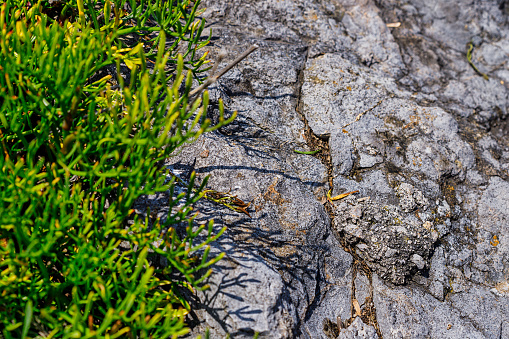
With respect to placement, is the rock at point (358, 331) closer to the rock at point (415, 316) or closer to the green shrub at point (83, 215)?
the rock at point (415, 316)

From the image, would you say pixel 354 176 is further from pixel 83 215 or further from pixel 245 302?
pixel 83 215

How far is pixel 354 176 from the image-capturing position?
6.94 feet

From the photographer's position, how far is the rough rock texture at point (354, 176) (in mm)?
1728

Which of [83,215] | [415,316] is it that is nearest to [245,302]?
[83,215]

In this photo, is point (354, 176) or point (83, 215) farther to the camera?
point (354, 176)

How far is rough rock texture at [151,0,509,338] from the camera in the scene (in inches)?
68.0

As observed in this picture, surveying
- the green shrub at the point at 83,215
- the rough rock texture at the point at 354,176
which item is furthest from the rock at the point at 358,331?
the green shrub at the point at 83,215

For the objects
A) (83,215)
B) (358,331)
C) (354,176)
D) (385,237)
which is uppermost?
(83,215)

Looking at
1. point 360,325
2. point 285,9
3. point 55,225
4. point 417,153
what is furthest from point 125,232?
point 285,9

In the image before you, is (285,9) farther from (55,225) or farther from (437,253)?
(55,225)

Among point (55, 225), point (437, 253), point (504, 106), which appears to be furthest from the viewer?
point (504, 106)

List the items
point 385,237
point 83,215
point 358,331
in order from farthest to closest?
point 385,237, point 358,331, point 83,215

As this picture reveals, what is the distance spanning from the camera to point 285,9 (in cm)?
281

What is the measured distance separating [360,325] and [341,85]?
1432 millimetres
